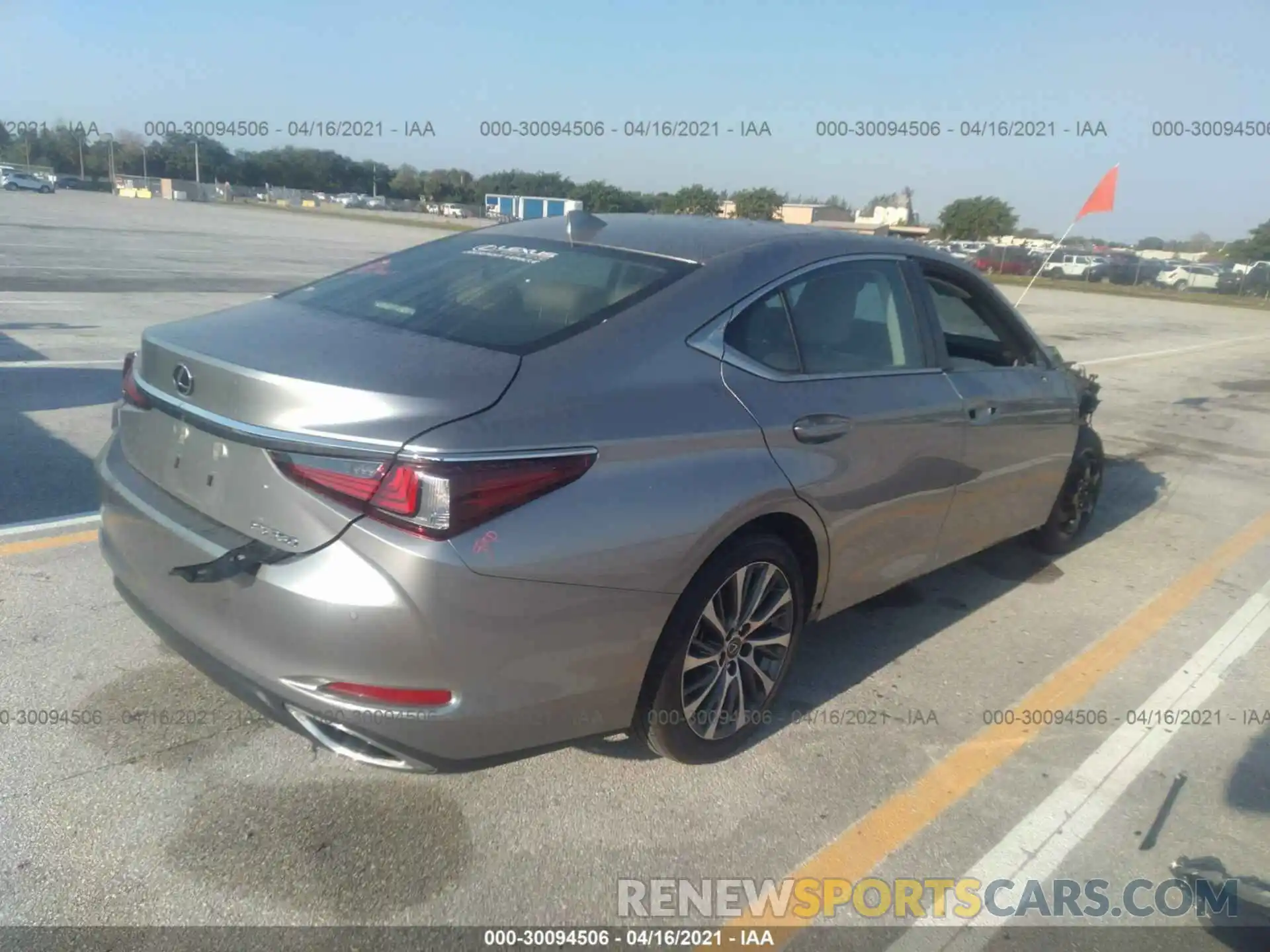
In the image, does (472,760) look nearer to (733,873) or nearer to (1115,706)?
(733,873)

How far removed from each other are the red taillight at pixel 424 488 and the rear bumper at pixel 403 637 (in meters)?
0.05

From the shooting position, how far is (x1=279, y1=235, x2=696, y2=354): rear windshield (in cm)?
287

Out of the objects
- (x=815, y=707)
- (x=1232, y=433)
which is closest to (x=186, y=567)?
(x=815, y=707)

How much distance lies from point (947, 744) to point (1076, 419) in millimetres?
2287

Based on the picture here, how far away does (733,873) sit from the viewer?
276cm

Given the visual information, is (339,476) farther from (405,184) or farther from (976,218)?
(405,184)

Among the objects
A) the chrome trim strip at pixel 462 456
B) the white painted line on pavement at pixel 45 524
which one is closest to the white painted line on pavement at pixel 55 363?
the white painted line on pavement at pixel 45 524

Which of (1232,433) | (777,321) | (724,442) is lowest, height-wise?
(1232,433)

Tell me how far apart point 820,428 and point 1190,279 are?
2142 inches

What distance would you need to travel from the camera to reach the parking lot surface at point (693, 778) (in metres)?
2.59

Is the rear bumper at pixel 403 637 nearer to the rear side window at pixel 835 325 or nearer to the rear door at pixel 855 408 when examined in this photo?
the rear door at pixel 855 408

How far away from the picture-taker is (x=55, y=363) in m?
8.39

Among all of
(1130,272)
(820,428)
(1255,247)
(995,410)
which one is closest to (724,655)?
(820,428)

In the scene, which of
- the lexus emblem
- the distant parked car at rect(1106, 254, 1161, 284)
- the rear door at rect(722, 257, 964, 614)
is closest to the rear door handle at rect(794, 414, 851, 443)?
the rear door at rect(722, 257, 964, 614)
